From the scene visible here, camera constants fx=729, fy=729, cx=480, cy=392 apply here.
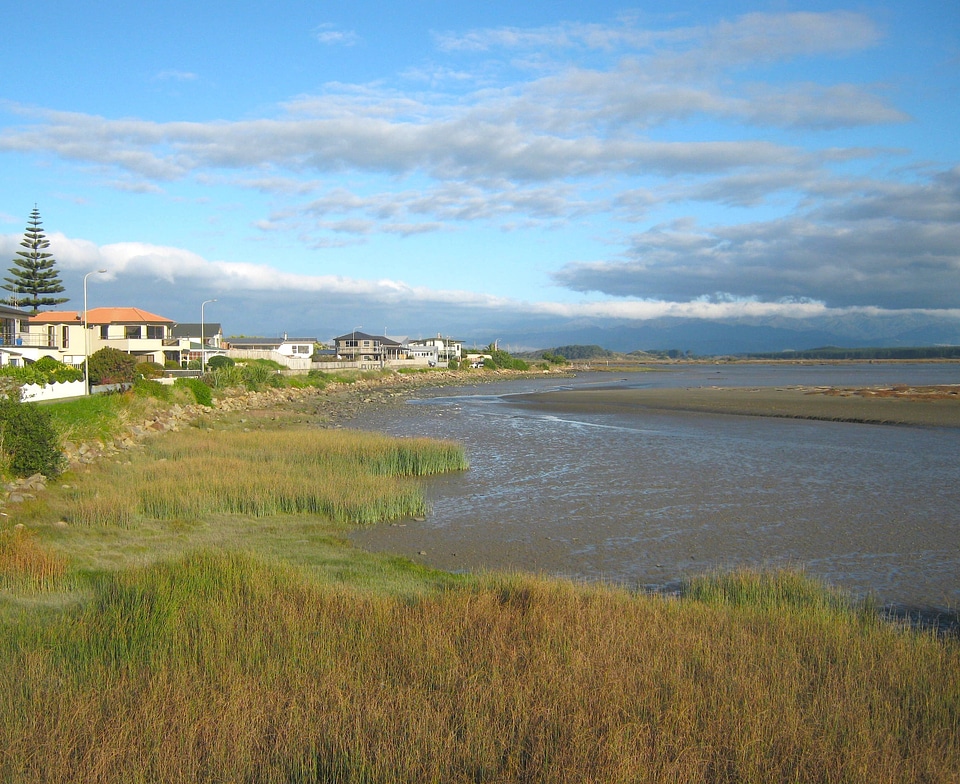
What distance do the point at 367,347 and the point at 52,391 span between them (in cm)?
10049

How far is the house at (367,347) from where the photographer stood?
132375 millimetres

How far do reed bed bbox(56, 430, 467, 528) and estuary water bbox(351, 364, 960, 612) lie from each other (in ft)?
4.02

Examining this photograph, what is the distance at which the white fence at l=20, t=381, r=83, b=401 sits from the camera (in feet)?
100

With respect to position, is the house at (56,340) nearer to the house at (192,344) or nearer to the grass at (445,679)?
the house at (192,344)

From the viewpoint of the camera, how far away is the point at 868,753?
5.86 metres

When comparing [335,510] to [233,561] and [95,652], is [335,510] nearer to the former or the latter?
[233,561]

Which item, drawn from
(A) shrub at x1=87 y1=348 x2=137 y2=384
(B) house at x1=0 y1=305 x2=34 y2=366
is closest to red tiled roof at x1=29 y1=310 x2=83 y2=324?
(B) house at x1=0 y1=305 x2=34 y2=366

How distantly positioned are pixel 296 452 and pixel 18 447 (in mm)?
8401

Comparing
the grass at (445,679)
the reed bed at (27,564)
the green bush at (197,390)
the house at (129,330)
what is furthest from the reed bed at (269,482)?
the house at (129,330)

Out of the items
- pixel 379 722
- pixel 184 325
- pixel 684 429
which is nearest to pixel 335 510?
pixel 379 722

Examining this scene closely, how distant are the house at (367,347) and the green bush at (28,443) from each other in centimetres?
11003

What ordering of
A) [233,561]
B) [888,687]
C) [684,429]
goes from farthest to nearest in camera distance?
1. [684,429]
2. [233,561]
3. [888,687]

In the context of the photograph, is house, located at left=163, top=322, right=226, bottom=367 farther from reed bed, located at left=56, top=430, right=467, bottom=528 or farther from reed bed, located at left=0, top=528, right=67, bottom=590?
reed bed, located at left=0, top=528, right=67, bottom=590

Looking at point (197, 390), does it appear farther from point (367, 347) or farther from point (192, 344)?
point (367, 347)
